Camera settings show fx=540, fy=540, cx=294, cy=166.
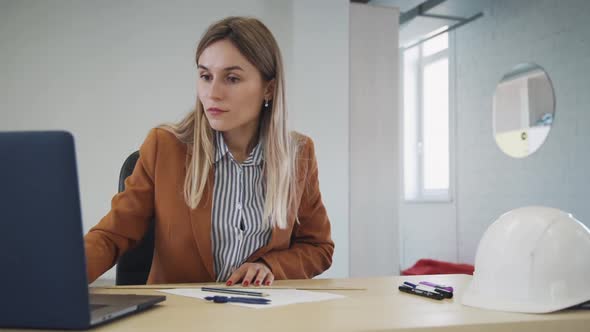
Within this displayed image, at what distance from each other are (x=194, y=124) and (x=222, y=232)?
313 millimetres

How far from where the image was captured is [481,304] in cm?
93

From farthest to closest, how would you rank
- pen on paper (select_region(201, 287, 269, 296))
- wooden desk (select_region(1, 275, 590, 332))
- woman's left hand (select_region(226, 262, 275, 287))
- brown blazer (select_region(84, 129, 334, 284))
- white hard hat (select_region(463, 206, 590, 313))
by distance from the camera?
brown blazer (select_region(84, 129, 334, 284)), woman's left hand (select_region(226, 262, 275, 287)), pen on paper (select_region(201, 287, 269, 296)), white hard hat (select_region(463, 206, 590, 313)), wooden desk (select_region(1, 275, 590, 332))

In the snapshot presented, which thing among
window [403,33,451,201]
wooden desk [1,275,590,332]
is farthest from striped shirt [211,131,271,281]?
window [403,33,451,201]

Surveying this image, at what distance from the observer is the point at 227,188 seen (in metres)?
1.48

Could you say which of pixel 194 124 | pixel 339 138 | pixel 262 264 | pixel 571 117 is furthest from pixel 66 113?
pixel 571 117

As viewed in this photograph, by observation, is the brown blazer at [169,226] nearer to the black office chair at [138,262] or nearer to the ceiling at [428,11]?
the black office chair at [138,262]

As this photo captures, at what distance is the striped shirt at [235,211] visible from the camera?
144cm

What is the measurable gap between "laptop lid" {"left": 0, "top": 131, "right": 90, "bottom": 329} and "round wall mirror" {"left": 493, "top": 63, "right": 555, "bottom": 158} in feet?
12.9

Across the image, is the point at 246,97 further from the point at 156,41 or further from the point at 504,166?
the point at 504,166

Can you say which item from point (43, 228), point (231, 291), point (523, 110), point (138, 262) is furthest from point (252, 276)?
point (523, 110)

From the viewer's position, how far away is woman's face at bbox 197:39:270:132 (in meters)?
1.42

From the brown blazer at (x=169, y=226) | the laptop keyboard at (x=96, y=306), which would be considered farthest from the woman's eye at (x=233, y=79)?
the laptop keyboard at (x=96, y=306)

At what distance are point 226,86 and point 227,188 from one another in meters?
0.28

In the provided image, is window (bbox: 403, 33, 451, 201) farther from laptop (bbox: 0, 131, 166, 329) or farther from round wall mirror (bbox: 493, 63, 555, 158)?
laptop (bbox: 0, 131, 166, 329)
